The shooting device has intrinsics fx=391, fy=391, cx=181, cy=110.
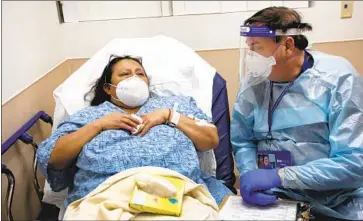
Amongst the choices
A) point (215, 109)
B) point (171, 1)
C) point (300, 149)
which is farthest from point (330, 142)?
point (171, 1)

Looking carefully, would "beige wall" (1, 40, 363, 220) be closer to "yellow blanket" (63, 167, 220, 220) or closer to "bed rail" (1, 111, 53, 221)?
"bed rail" (1, 111, 53, 221)

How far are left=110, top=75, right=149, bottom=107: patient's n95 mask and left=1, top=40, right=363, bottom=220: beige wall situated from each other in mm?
552

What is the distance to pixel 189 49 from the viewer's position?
7.65ft

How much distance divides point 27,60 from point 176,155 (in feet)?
3.52

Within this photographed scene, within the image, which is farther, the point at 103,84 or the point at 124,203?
the point at 103,84

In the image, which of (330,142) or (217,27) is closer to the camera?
(330,142)

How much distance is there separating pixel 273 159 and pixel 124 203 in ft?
2.29

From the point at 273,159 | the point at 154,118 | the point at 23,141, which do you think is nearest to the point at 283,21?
the point at 273,159

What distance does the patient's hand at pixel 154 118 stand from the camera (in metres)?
1.72

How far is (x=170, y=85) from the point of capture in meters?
2.09

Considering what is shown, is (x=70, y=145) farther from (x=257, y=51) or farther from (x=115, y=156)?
(x=257, y=51)

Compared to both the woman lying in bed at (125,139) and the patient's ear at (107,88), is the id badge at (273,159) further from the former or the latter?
the patient's ear at (107,88)

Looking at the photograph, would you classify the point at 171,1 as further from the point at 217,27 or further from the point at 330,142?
the point at 330,142

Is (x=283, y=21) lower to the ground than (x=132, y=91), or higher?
higher
